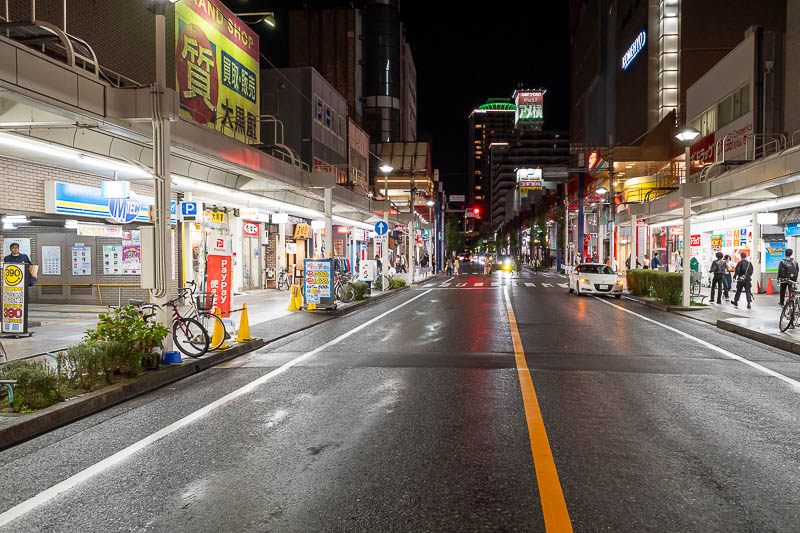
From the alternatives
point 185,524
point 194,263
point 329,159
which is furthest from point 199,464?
point 329,159

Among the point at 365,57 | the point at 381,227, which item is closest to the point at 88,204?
the point at 381,227

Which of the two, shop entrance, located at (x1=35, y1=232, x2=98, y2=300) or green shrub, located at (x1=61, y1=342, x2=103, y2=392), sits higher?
shop entrance, located at (x1=35, y1=232, x2=98, y2=300)

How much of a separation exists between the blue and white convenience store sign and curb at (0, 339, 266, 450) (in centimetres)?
705

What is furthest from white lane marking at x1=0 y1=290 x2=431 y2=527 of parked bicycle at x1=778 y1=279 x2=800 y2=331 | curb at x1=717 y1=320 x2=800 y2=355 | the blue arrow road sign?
the blue arrow road sign

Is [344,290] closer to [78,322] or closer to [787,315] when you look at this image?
[78,322]

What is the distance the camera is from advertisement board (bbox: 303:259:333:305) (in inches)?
746

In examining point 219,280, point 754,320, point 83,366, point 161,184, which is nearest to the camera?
point 83,366

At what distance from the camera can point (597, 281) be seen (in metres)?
26.0

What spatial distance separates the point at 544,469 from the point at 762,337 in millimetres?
A: 10220

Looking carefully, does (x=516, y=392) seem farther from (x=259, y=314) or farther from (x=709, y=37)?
(x=709, y=37)

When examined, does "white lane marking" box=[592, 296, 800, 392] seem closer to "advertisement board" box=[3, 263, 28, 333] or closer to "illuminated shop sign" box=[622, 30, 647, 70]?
"advertisement board" box=[3, 263, 28, 333]

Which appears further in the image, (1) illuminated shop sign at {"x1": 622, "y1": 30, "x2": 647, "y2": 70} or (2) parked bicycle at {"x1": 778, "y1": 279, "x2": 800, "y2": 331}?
(1) illuminated shop sign at {"x1": 622, "y1": 30, "x2": 647, "y2": 70}

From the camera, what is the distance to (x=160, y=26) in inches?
369

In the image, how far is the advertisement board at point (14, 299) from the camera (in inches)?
495
